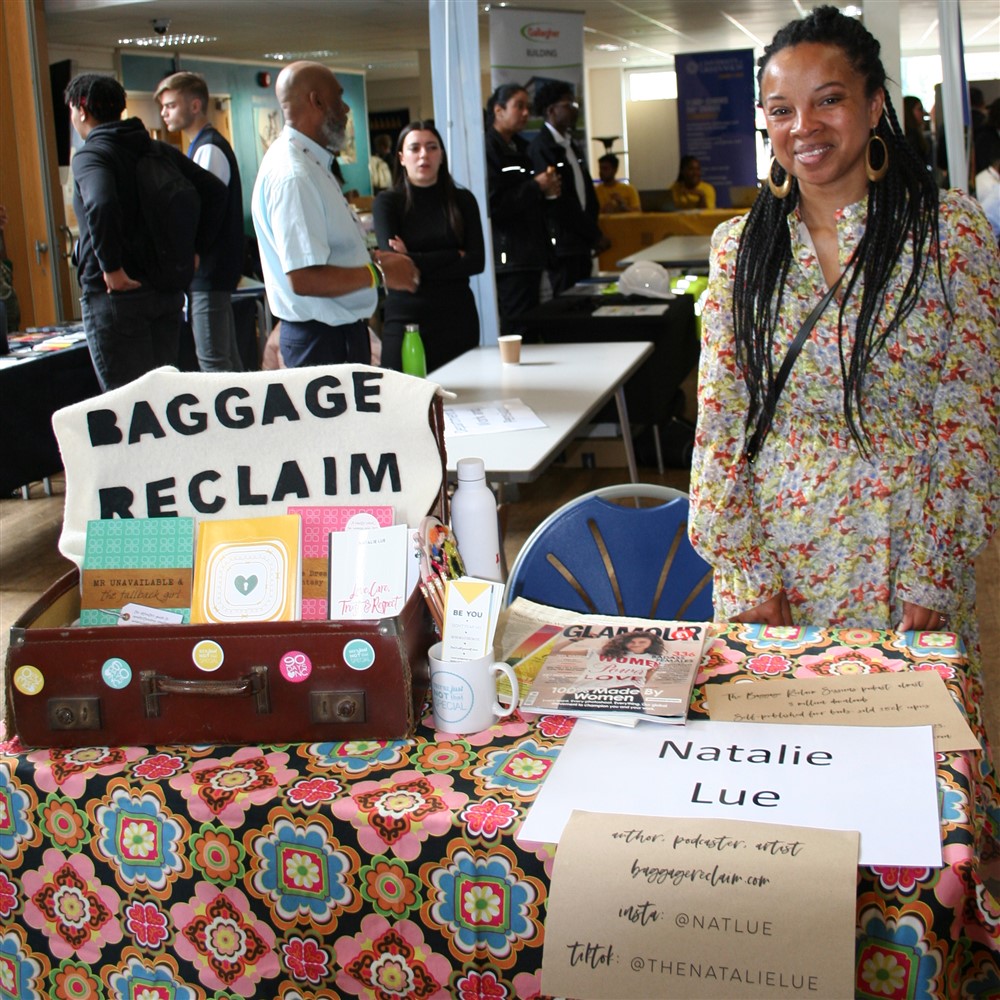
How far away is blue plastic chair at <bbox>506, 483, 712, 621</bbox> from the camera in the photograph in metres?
1.94

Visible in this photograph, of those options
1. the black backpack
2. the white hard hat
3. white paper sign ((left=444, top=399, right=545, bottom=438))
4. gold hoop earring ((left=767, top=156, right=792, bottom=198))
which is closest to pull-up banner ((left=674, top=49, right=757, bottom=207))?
the white hard hat

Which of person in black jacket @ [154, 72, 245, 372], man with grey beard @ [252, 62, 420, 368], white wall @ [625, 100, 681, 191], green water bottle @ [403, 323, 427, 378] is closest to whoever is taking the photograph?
green water bottle @ [403, 323, 427, 378]

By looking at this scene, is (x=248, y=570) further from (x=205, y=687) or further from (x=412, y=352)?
(x=412, y=352)

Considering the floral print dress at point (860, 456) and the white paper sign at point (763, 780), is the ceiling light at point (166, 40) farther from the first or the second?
the white paper sign at point (763, 780)

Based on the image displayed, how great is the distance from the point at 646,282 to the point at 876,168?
383cm

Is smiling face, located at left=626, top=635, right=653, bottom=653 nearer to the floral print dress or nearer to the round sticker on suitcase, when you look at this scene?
the floral print dress

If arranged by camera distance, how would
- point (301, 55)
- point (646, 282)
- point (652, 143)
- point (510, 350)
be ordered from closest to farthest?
1. point (510, 350)
2. point (646, 282)
3. point (301, 55)
4. point (652, 143)

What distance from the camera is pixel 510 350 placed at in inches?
148

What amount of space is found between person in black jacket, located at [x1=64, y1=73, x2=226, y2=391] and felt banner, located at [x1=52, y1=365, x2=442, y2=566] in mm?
3146

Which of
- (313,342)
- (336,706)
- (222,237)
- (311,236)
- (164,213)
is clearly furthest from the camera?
(222,237)

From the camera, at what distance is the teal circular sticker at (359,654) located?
118cm

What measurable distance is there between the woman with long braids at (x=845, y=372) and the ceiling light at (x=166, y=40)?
34.9 feet

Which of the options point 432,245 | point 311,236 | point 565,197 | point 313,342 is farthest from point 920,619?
point 565,197

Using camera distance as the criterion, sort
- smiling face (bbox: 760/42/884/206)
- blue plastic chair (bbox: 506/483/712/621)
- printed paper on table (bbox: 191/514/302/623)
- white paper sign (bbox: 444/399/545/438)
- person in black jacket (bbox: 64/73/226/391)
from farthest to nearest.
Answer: person in black jacket (bbox: 64/73/226/391)
white paper sign (bbox: 444/399/545/438)
blue plastic chair (bbox: 506/483/712/621)
smiling face (bbox: 760/42/884/206)
printed paper on table (bbox: 191/514/302/623)
